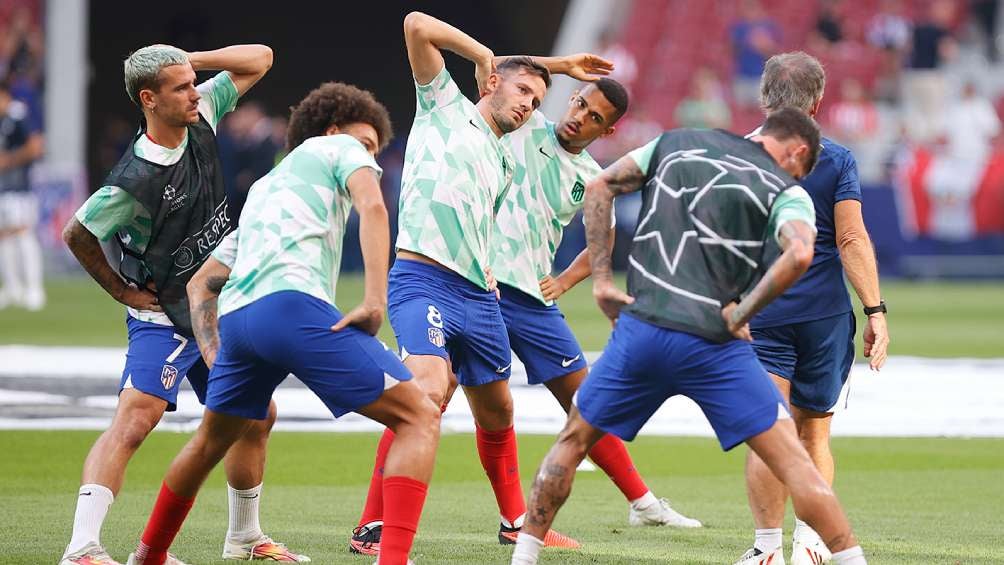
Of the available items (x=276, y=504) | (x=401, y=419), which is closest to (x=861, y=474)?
(x=276, y=504)

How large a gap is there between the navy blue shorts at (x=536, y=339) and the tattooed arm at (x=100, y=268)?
1.88 metres

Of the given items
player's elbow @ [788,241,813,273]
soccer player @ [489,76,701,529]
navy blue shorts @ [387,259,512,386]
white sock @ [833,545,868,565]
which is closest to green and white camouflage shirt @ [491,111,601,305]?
soccer player @ [489,76,701,529]

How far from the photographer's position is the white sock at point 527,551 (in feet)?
19.4

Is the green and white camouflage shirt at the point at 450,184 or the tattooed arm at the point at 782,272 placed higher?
the green and white camouflage shirt at the point at 450,184

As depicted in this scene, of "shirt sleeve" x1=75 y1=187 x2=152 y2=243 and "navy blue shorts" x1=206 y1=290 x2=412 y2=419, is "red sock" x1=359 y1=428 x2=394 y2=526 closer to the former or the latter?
"navy blue shorts" x1=206 y1=290 x2=412 y2=419

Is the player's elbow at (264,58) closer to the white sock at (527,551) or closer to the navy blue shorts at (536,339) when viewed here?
the navy blue shorts at (536,339)

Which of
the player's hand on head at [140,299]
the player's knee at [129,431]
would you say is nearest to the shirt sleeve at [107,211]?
the player's hand on head at [140,299]

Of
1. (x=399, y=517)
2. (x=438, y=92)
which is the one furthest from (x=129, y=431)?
(x=438, y=92)

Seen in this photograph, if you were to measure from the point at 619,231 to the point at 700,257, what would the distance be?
61.2 ft

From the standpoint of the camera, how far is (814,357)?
691cm

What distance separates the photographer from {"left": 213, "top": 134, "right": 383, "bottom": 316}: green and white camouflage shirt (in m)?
5.75

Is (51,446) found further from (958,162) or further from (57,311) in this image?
(958,162)

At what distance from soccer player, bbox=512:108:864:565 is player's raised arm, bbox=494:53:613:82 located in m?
1.66

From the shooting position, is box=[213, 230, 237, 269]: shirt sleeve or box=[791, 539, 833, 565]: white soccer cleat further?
box=[791, 539, 833, 565]: white soccer cleat
